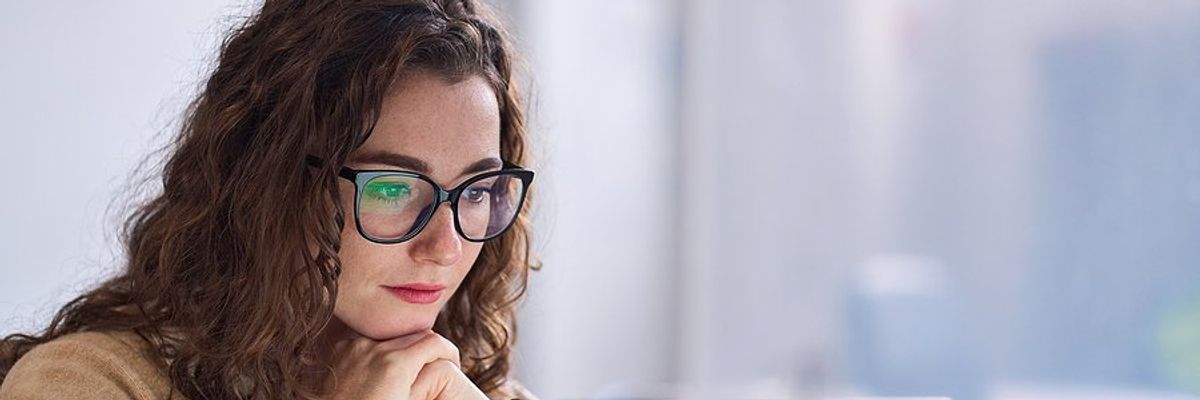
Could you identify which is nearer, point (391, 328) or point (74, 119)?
point (391, 328)

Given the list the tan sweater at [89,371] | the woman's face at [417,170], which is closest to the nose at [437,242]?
the woman's face at [417,170]

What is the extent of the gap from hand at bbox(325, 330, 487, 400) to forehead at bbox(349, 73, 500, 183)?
0.66ft

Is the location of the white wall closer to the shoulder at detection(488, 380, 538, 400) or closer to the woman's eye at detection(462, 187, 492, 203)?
the woman's eye at detection(462, 187, 492, 203)

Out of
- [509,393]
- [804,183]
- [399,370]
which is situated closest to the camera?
[399,370]

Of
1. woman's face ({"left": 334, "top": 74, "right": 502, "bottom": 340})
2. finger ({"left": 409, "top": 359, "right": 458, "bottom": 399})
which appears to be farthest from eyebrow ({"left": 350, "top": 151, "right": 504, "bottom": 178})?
finger ({"left": 409, "top": 359, "right": 458, "bottom": 399})

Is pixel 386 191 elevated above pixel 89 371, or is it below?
above

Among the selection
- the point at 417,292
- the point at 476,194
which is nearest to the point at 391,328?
the point at 417,292

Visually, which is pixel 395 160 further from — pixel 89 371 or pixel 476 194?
pixel 89 371

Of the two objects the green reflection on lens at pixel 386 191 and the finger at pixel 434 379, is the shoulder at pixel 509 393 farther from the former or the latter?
the green reflection on lens at pixel 386 191

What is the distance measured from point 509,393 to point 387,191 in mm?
465

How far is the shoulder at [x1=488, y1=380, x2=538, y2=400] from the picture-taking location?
1666 mm

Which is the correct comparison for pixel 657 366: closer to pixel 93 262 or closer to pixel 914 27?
pixel 914 27

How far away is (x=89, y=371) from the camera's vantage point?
127cm

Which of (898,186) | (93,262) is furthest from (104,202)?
(898,186)
